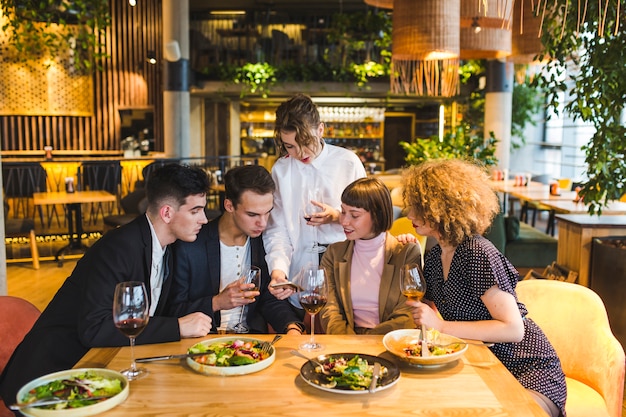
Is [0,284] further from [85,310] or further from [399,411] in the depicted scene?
[399,411]

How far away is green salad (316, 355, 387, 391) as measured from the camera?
1.87m

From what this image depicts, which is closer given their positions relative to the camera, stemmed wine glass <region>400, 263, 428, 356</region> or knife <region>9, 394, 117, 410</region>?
knife <region>9, 394, 117, 410</region>

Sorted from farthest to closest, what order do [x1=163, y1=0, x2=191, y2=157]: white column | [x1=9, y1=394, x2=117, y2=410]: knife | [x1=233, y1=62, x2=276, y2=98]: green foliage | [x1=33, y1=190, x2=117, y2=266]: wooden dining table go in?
[x1=233, y1=62, x2=276, y2=98]: green foliage → [x1=163, y1=0, x2=191, y2=157]: white column → [x1=33, y1=190, x2=117, y2=266]: wooden dining table → [x1=9, y1=394, x2=117, y2=410]: knife

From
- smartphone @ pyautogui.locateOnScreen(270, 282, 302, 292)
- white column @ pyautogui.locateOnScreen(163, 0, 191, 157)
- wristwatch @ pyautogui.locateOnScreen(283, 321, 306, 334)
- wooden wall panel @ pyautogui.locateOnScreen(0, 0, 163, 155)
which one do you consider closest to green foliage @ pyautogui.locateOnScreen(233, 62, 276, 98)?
white column @ pyautogui.locateOnScreen(163, 0, 191, 157)

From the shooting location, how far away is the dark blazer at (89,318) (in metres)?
2.25

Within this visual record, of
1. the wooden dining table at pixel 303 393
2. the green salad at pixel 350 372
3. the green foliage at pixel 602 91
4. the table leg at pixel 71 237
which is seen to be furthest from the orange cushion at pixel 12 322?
the table leg at pixel 71 237

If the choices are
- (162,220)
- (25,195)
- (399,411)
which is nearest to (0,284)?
(162,220)

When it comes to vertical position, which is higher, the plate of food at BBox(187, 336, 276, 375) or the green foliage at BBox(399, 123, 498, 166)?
the green foliage at BBox(399, 123, 498, 166)

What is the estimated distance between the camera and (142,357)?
213 centimetres

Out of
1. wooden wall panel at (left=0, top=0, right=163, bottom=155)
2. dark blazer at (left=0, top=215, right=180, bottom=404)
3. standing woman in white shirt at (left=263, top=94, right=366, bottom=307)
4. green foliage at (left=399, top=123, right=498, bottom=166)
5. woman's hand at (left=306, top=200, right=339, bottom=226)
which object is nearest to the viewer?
dark blazer at (left=0, top=215, right=180, bottom=404)

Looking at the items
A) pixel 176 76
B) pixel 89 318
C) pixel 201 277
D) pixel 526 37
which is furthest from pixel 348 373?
pixel 176 76

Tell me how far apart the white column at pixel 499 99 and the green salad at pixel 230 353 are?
33.1 feet

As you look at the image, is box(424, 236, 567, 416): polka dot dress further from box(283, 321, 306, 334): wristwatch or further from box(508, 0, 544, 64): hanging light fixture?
box(508, 0, 544, 64): hanging light fixture

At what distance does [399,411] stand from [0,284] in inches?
112
